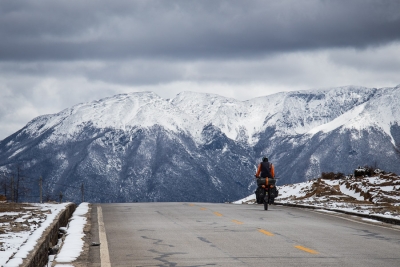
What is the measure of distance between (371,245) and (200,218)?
27.3ft

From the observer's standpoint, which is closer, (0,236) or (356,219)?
(0,236)

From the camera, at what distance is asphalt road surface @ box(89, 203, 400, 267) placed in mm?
13398

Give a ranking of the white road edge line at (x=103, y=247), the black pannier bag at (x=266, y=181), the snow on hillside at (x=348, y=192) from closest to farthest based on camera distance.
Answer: the white road edge line at (x=103, y=247) → the black pannier bag at (x=266, y=181) → the snow on hillside at (x=348, y=192)

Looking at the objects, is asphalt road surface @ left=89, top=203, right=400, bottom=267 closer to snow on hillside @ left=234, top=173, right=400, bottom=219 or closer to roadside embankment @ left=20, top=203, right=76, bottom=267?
roadside embankment @ left=20, top=203, right=76, bottom=267

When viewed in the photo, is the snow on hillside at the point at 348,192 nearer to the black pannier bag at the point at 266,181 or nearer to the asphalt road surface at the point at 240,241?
the black pannier bag at the point at 266,181

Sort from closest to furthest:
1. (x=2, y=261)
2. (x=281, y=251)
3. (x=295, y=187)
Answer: (x=2, y=261)
(x=281, y=251)
(x=295, y=187)

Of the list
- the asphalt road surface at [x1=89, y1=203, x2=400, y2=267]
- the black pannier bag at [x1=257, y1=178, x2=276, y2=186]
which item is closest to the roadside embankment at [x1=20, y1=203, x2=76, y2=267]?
the asphalt road surface at [x1=89, y1=203, x2=400, y2=267]

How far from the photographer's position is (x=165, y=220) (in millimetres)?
22797

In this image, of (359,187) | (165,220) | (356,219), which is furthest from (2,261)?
(359,187)

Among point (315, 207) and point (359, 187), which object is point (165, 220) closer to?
point (315, 207)

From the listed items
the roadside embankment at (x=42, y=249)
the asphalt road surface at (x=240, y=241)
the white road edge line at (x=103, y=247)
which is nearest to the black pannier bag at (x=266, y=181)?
the asphalt road surface at (x=240, y=241)

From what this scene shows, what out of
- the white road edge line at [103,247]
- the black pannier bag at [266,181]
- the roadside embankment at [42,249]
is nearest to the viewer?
the roadside embankment at [42,249]

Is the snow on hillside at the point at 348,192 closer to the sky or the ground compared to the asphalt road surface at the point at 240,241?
closer to the sky

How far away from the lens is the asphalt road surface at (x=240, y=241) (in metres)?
13.4
